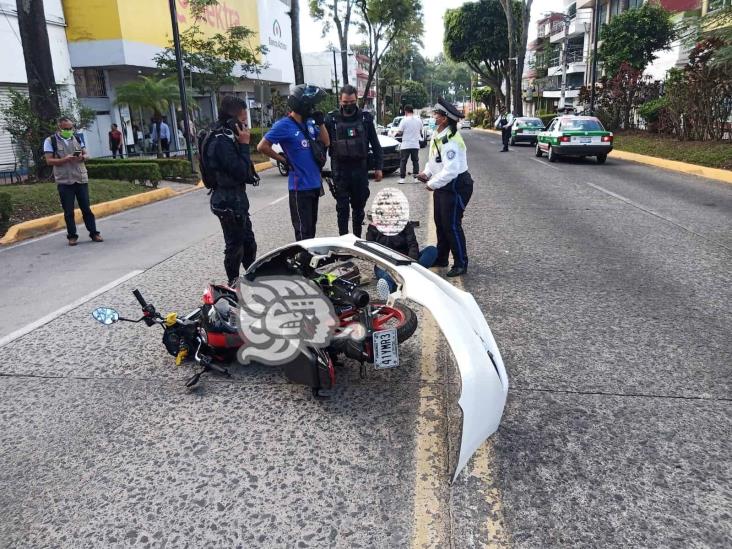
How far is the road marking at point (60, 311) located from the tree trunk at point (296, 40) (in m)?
22.3

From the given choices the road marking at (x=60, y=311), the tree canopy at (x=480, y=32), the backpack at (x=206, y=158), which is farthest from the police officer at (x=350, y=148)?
the tree canopy at (x=480, y=32)

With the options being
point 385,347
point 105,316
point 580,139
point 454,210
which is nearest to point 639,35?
point 580,139

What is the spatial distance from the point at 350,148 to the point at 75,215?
7.49 m

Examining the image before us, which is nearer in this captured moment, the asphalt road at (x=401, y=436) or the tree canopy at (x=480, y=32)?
the asphalt road at (x=401, y=436)

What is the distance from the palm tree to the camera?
22484mm

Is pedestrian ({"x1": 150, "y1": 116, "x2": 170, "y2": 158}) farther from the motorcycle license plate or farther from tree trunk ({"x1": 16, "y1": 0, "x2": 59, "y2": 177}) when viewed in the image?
the motorcycle license plate

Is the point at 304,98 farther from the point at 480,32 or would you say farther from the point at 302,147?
the point at 480,32

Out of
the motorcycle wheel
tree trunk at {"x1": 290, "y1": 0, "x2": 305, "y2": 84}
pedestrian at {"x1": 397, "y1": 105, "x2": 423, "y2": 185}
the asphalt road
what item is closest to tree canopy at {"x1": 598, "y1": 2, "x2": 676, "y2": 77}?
tree trunk at {"x1": 290, "y1": 0, "x2": 305, "y2": 84}

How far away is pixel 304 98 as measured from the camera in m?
5.64

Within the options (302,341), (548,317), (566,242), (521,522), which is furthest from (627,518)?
(566,242)

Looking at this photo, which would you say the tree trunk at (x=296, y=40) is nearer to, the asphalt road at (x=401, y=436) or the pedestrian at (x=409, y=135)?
the pedestrian at (x=409, y=135)

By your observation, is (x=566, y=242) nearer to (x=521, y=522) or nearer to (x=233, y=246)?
(x=233, y=246)

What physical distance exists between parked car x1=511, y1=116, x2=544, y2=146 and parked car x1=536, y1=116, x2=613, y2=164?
10.5 meters

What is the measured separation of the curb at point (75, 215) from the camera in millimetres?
9735
